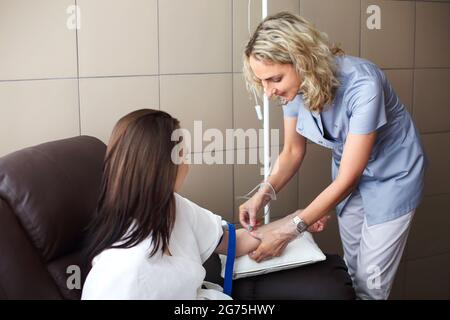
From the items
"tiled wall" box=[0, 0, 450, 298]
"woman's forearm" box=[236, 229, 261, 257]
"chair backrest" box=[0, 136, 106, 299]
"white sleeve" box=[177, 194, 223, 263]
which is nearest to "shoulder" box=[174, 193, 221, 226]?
"white sleeve" box=[177, 194, 223, 263]

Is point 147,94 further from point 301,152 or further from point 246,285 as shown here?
point 246,285

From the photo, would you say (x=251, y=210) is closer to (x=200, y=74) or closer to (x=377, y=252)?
(x=377, y=252)

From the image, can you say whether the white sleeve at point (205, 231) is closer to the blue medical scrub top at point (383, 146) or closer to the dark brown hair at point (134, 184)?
the dark brown hair at point (134, 184)

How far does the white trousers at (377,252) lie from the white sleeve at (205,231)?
58cm

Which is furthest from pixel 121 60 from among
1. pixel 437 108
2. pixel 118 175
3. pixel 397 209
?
pixel 437 108

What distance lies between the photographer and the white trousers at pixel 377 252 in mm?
1945

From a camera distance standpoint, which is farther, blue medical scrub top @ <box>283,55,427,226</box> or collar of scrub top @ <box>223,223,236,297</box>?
blue medical scrub top @ <box>283,55,427,226</box>

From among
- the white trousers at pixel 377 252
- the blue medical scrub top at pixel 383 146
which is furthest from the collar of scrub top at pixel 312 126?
the white trousers at pixel 377 252

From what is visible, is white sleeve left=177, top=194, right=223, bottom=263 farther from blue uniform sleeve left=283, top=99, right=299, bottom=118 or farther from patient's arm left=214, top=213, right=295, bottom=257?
Result: blue uniform sleeve left=283, top=99, right=299, bottom=118

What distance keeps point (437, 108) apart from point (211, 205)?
1471 millimetres

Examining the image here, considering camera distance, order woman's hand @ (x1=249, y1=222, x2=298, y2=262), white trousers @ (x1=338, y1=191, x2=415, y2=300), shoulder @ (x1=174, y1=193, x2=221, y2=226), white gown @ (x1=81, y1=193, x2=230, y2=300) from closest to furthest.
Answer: white gown @ (x1=81, y1=193, x2=230, y2=300) → shoulder @ (x1=174, y1=193, x2=221, y2=226) → woman's hand @ (x1=249, y1=222, x2=298, y2=262) → white trousers @ (x1=338, y1=191, x2=415, y2=300)

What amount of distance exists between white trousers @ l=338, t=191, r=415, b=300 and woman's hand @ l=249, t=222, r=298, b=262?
0.32 m

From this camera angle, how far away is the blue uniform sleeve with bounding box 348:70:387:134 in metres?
1.77

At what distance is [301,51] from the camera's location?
171 centimetres
